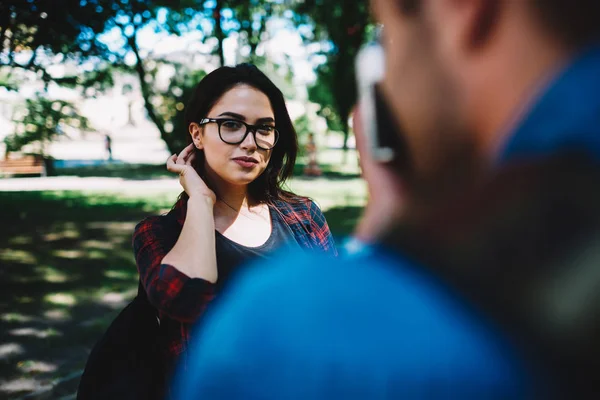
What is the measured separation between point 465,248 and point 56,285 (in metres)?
6.64

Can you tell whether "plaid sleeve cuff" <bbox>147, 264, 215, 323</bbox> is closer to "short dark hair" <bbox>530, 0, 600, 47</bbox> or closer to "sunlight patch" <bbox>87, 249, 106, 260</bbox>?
"short dark hair" <bbox>530, 0, 600, 47</bbox>

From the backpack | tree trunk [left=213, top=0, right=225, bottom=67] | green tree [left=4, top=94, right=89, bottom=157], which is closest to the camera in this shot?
the backpack

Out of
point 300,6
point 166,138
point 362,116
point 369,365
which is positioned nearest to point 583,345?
point 369,365

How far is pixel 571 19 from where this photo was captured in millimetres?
438

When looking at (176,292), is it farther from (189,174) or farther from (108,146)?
(108,146)

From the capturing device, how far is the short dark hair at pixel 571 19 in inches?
17.0

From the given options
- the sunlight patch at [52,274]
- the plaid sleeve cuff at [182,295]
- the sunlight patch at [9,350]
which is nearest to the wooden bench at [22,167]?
the sunlight patch at [52,274]

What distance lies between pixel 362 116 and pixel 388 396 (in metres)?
0.30

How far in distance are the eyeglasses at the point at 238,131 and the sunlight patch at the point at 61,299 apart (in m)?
4.48

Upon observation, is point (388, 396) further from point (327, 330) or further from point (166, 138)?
point (166, 138)

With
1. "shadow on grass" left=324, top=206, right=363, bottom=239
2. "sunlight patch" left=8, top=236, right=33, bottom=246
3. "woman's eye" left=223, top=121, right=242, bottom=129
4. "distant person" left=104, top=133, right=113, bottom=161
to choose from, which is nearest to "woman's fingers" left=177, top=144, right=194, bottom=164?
"woman's eye" left=223, top=121, right=242, bottom=129

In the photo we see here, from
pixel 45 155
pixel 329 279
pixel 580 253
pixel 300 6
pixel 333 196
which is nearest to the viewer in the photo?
pixel 580 253

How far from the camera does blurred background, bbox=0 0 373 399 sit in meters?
4.89

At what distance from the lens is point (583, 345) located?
42cm
